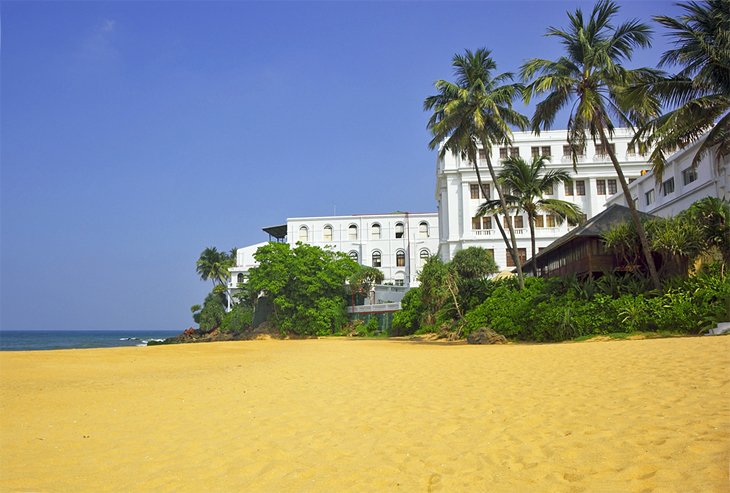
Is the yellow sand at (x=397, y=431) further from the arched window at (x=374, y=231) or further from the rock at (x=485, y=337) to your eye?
the arched window at (x=374, y=231)

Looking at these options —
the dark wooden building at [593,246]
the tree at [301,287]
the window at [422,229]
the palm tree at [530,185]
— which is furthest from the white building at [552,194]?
the dark wooden building at [593,246]

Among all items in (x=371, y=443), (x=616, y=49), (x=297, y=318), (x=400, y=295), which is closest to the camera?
(x=371, y=443)

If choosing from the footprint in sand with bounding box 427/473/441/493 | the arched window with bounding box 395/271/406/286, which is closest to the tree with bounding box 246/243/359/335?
the arched window with bounding box 395/271/406/286

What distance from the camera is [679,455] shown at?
4.89m

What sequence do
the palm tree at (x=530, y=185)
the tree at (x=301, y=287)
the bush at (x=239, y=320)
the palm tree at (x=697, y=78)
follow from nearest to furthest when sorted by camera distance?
the palm tree at (x=697, y=78), the palm tree at (x=530, y=185), the tree at (x=301, y=287), the bush at (x=239, y=320)

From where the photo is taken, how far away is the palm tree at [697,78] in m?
17.0

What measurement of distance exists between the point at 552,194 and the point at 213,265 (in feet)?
147

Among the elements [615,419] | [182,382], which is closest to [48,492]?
[615,419]

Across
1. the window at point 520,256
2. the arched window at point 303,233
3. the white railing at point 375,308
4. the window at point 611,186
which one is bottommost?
the white railing at point 375,308

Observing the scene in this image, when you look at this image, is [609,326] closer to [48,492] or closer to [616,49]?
[616,49]

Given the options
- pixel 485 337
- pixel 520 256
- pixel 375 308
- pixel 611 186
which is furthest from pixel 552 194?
pixel 485 337

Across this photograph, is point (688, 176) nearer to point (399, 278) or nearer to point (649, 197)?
point (649, 197)

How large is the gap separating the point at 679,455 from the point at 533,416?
6.91ft

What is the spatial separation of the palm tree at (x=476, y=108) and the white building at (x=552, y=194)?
928 inches
